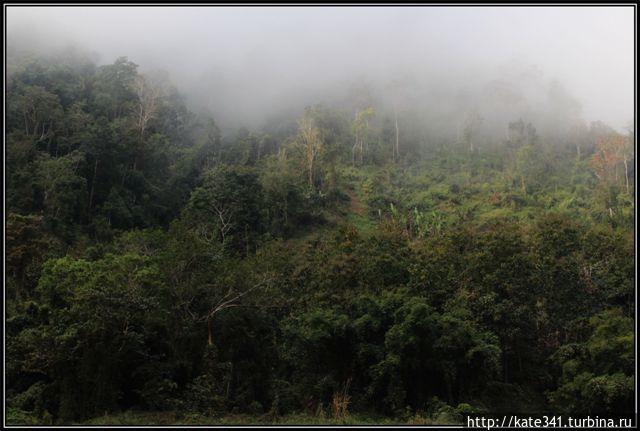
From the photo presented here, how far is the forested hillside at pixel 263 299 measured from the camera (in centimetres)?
1570

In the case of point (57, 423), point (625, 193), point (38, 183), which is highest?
point (625, 193)

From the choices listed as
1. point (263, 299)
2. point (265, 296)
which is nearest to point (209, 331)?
point (263, 299)

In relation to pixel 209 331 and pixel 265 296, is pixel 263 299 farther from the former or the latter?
pixel 209 331

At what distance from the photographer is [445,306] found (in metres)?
20.8

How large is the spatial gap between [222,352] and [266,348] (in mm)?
2067

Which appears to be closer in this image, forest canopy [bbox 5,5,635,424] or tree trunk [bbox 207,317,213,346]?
forest canopy [bbox 5,5,635,424]

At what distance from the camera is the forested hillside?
15695mm

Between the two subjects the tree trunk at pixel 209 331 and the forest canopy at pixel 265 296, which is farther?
the tree trunk at pixel 209 331

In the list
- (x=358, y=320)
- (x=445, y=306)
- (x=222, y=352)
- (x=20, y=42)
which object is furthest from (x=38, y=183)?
(x=20, y=42)

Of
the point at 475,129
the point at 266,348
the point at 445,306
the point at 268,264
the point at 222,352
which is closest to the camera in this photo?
the point at 222,352

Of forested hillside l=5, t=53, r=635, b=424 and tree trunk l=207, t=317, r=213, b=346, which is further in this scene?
tree trunk l=207, t=317, r=213, b=346

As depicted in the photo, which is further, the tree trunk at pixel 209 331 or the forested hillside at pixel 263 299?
the tree trunk at pixel 209 331

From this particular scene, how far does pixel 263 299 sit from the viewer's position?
1791cm

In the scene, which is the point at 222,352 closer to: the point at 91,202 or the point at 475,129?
the point at 91,202
